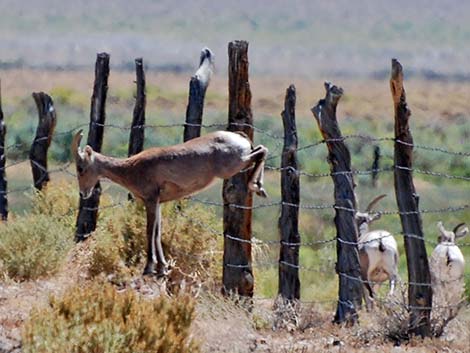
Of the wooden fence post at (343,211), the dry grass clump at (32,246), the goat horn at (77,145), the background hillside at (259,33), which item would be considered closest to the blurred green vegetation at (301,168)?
the dry grass clump at (32,246)

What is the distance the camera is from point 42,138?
15.7m

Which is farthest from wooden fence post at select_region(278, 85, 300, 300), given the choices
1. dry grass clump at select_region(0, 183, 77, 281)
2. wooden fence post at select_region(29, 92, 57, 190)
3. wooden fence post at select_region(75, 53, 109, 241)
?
wooden fence post at select_region(29, 92, 57, 190)

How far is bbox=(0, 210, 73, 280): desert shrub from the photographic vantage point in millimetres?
12711

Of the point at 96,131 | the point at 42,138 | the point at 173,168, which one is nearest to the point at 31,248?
the point at 173,168

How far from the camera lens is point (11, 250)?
12852 mm

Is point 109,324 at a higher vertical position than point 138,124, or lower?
lower

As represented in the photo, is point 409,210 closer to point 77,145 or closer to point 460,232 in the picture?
point 77,145

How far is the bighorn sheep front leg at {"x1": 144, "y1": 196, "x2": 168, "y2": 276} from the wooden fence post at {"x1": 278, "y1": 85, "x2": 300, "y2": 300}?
1.08 meters

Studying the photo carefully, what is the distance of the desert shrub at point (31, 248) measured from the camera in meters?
12.7

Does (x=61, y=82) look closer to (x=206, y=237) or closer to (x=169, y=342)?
(x=206, y=237)

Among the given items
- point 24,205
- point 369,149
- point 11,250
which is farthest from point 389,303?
point 369,149

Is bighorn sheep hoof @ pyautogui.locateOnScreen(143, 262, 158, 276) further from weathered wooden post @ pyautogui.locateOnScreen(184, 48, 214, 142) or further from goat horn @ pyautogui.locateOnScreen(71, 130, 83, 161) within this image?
weathered wooden post @ pyautogui.locateOnScreen(184, 48, 214, 142)

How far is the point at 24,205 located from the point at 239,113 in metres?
12.7

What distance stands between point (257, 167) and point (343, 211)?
795mm
